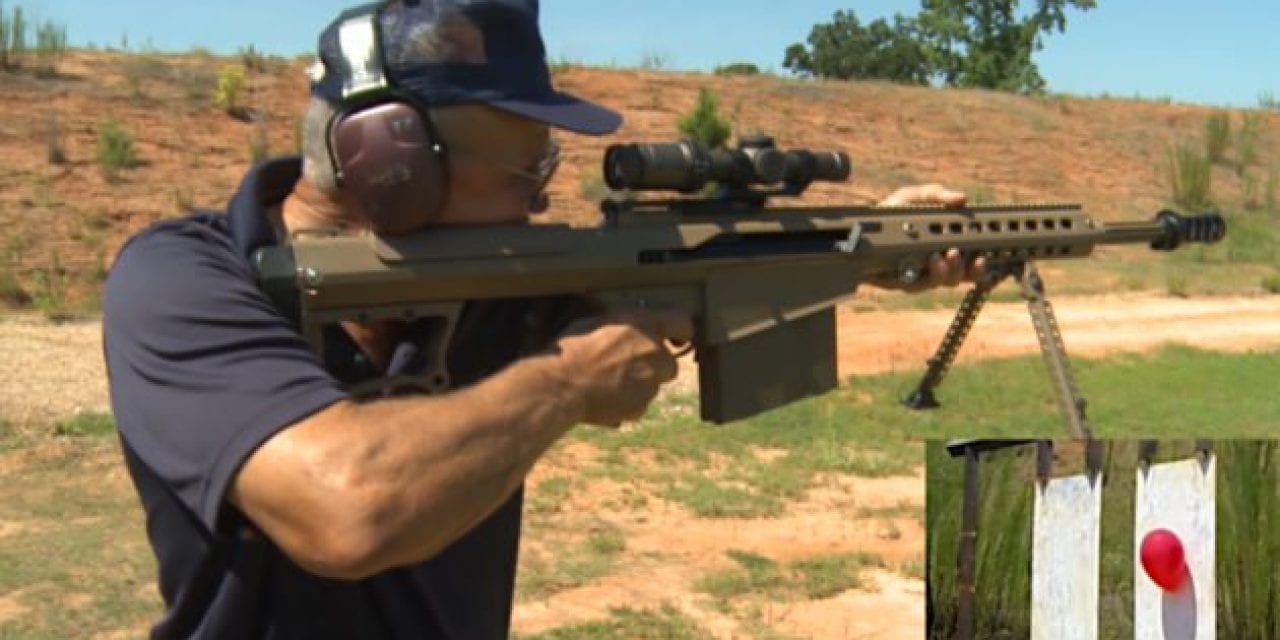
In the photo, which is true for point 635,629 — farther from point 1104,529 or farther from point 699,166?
point 699,166

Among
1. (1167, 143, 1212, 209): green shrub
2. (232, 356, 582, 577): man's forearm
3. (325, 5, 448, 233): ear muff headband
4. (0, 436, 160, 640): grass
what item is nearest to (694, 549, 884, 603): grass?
(0, 436, 160, 640): grass

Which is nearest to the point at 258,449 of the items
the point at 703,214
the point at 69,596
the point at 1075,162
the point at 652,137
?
the point at 703,214

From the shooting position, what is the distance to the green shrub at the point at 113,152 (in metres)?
18.3

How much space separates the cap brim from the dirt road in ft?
26.1

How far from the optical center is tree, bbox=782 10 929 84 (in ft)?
165

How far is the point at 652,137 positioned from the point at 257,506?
22.0m

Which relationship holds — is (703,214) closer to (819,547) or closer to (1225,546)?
(1225,546)

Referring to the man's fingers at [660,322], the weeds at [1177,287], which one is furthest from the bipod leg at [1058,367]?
the weeds at [1177,287]

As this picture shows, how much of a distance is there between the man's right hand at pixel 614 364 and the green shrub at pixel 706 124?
65.0 feet

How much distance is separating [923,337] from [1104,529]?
33.1 feet

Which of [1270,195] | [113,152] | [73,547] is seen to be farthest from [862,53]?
[73,547]

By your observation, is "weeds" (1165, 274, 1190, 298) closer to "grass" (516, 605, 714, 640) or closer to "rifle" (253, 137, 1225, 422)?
"grass" (516, 605, 714, 640)

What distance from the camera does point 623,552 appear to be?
6.93m

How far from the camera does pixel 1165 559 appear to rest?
11.9 feet
